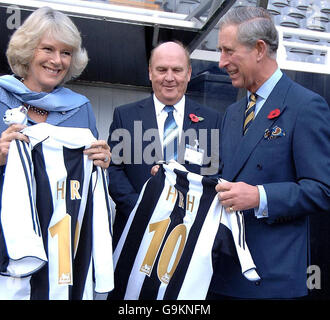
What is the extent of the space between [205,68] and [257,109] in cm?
198

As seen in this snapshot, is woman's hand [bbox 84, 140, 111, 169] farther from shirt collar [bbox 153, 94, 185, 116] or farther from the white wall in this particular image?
the white wall

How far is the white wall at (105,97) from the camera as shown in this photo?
4156mm

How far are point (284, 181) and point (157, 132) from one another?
0.91 meters

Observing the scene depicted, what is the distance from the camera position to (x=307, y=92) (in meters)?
1.78

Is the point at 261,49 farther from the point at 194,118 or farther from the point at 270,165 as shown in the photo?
the point at 194,118

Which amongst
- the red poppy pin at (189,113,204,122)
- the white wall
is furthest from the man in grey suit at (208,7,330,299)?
the white wall

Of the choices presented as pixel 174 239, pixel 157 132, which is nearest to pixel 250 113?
pixel 174 239

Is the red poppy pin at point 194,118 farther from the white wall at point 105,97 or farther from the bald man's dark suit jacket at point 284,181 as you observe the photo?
the white wall at point 105,97

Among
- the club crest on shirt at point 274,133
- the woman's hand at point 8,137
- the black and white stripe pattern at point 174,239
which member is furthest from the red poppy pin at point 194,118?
the woman's hand at point 8,137

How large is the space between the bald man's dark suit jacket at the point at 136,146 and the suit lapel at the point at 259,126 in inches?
19.3

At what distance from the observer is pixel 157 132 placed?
2516mm

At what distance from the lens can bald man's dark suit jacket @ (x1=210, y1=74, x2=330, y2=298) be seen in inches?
66.1

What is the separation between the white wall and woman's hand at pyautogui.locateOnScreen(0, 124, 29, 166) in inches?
92.1
